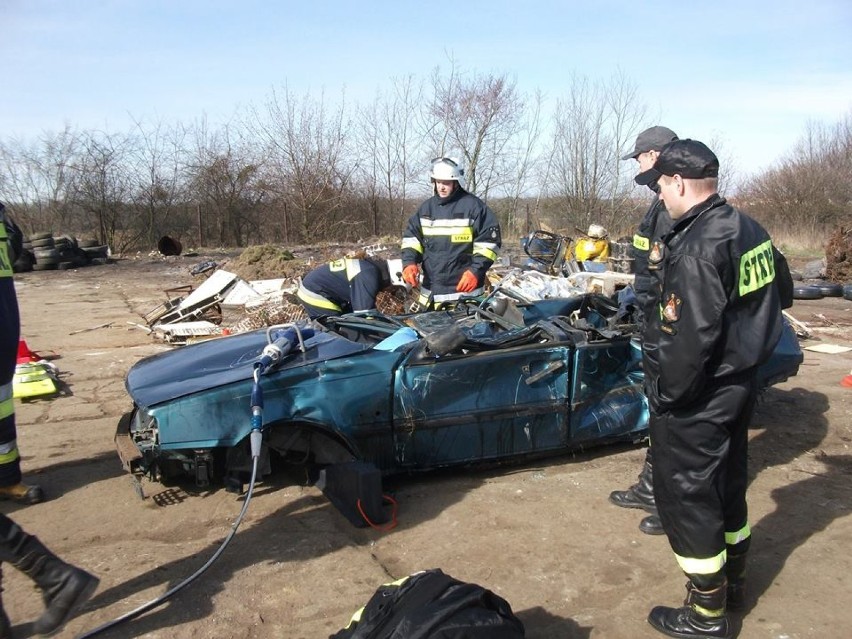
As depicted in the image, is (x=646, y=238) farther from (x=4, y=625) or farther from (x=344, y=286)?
(x=4, y=625)

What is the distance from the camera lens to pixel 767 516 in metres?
3.56

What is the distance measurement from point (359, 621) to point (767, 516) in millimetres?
2445

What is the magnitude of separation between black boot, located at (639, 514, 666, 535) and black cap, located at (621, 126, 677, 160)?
2017 mm

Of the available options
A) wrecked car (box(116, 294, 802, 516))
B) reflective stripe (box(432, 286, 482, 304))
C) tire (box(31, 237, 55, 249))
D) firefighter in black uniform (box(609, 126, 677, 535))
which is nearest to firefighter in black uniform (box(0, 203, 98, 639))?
wrecked car (box(116, 294, 802, 516))

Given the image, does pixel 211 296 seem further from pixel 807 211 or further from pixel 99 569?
pixel 807 211

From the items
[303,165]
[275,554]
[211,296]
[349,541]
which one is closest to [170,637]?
[275,554]

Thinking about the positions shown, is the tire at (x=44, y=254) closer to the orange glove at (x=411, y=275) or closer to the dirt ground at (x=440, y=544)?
the dirt ground at (x=440, y=544)

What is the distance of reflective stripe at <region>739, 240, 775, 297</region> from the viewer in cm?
231

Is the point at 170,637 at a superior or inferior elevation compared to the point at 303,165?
inferior

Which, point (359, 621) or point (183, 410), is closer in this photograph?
point (359, 621)

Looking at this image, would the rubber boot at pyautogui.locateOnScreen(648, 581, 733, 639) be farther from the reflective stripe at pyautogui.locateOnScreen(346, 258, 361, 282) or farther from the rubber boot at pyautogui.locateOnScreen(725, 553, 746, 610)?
the reflective stripe at pyautogui.locateOnScreen(346, 258, 361, 282)

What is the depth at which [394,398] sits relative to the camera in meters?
3.60

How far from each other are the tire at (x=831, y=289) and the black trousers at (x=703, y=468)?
11077 millimetres

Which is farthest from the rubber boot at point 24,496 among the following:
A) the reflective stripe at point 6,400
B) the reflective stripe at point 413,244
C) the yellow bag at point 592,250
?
the yellow bag at point 592,250
